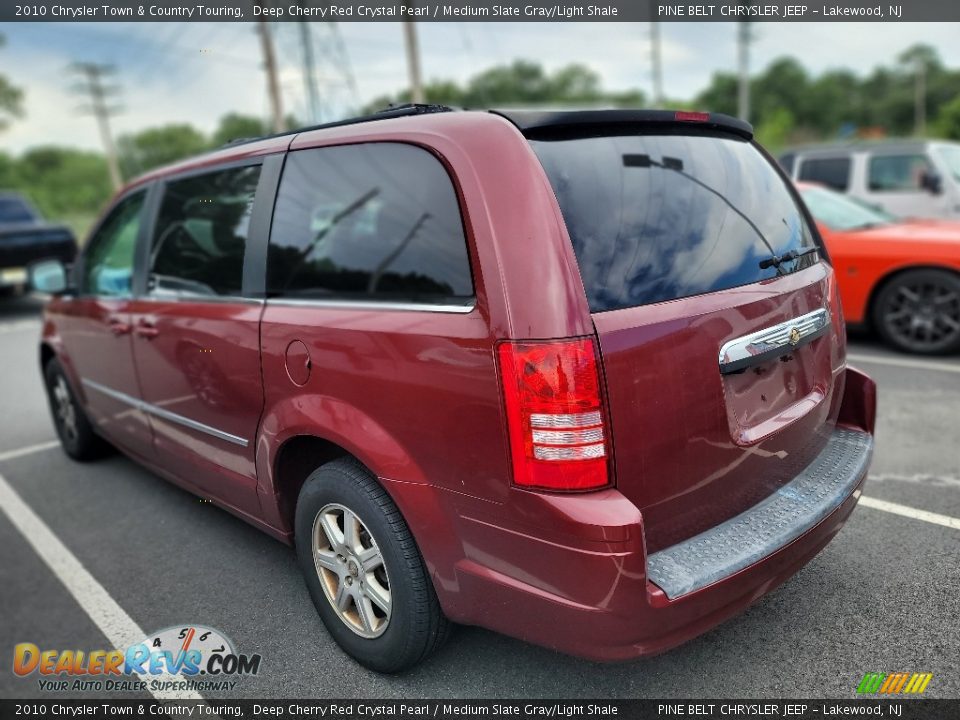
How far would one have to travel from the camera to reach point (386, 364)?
2139mm

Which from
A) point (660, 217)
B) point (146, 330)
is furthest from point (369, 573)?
point (146, 330)

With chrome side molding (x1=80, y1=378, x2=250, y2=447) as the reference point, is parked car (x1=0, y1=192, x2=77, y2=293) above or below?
above

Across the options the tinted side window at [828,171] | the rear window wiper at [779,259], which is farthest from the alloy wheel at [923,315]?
the rear window wiper at [779,259]

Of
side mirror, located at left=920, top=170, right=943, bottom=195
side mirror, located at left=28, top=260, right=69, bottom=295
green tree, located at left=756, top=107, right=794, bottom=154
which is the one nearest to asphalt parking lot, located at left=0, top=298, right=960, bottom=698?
side mirror, located at left=28, top=260, right=69, bottom=295

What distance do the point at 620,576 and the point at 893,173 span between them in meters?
9.75

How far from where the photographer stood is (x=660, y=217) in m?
2.10

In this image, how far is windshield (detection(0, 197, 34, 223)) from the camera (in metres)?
15.2

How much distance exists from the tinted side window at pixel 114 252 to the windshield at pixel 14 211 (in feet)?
44.1

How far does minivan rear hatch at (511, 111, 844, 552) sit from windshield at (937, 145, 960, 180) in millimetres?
8816

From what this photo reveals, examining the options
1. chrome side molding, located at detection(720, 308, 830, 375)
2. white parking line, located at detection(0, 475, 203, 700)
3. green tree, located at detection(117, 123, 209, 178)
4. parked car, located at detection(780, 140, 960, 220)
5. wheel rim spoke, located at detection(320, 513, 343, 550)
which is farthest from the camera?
green tree, located at detection(117, 123, 209, 178)

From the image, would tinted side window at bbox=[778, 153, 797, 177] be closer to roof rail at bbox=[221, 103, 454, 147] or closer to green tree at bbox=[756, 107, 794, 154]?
roof rail at bbox=[221, 103, 454, 147]

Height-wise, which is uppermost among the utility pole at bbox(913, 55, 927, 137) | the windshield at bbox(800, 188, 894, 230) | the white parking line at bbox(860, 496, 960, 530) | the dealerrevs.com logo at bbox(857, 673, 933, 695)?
the utility pole at bbox(913, 55, 927, 137)

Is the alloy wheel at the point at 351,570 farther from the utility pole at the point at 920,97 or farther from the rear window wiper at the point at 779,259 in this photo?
the utility pole at the point at 920,97

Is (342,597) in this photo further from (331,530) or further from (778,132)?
(778,132)
